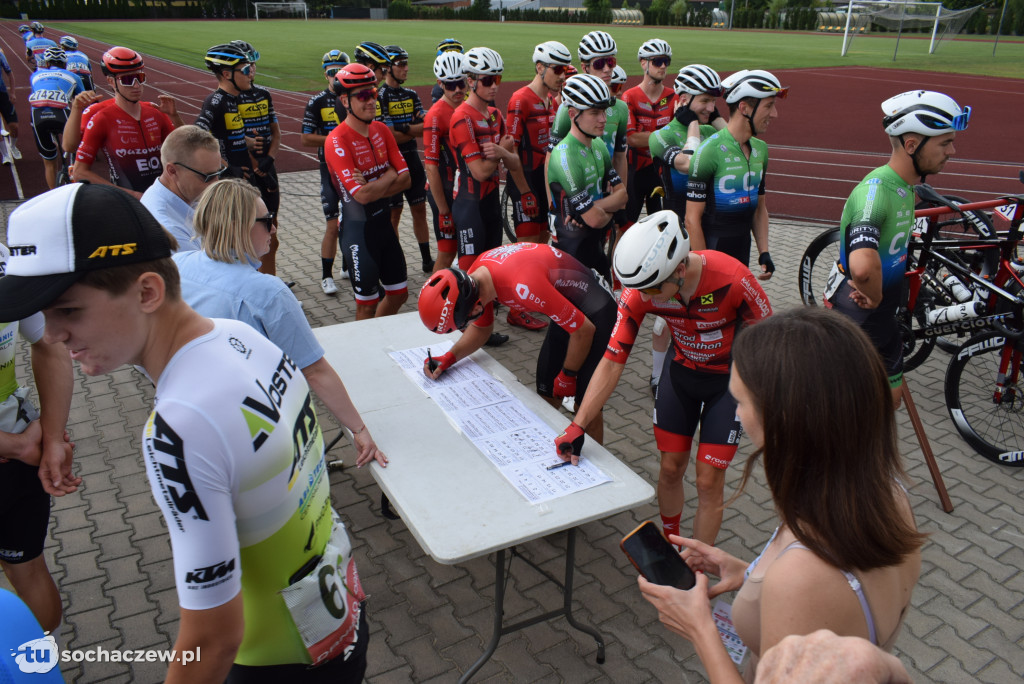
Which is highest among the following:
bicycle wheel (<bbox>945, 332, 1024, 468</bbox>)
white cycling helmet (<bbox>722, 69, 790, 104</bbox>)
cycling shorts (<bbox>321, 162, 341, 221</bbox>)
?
white cycling helmet (<bbox>722, 69, 790, 104</bbox>)

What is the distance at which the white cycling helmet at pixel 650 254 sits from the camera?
322 cm

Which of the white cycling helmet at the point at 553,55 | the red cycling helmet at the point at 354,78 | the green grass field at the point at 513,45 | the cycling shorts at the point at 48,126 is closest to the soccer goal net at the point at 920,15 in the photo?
the green grass field at the point at 513,45

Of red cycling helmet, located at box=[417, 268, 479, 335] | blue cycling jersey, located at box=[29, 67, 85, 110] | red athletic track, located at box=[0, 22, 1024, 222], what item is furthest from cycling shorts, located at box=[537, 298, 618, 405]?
blue cycling jersey, located at box=[29, 67, 85, 110]

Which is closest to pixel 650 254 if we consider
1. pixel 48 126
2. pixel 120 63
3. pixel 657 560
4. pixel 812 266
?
pixel 657 560

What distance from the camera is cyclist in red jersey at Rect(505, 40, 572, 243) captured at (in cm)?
730

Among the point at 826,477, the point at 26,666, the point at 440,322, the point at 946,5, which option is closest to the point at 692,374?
the point at 440,322

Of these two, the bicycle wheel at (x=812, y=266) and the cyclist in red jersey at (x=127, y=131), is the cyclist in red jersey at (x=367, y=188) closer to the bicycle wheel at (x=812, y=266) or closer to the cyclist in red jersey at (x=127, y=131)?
the cyclist in red jersey at (x=127, y=131)

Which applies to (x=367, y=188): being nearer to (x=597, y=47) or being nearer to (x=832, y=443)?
(x=597, y=47)

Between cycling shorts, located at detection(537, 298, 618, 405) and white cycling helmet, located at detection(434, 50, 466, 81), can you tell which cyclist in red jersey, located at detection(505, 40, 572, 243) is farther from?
cycling shorts, located at detection(537, 298, 618, 405)

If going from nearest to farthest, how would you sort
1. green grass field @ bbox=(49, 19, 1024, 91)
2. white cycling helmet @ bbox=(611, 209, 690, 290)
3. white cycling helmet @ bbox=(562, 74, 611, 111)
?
white cycling helmet @ bbox=(611, 209, 690, 290), white cycling helmet @ bbox=(562, 74, 611, 111), green grass field @ bbox=(49, 19, 1024, 91)

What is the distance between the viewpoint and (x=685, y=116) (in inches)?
262

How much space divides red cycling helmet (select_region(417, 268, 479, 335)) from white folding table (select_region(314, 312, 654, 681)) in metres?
0.42

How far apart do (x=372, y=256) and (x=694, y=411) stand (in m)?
3.29

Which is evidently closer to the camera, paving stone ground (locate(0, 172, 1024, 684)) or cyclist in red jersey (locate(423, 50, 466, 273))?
paving stone ground (locate(0, 172, 1024, 684))
